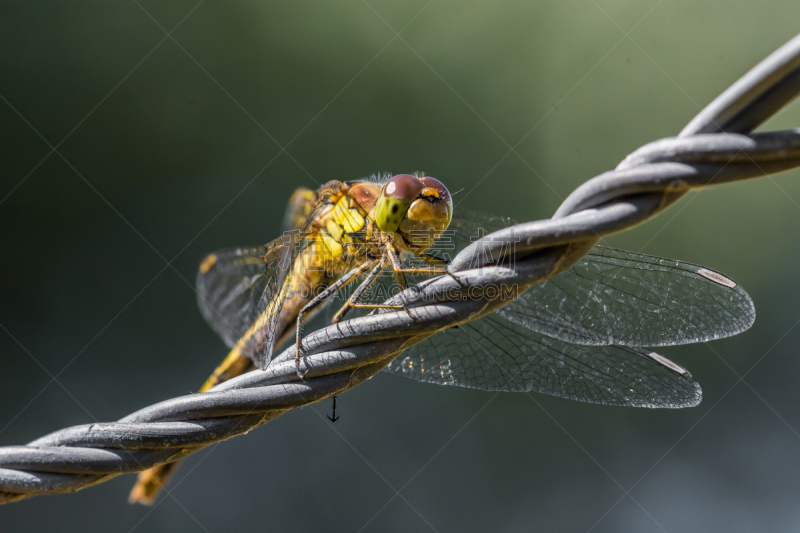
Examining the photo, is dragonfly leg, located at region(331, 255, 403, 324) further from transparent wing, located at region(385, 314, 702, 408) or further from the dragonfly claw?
the dragonfly claw

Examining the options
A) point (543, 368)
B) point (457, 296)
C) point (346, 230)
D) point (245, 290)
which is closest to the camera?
point (457, 296)

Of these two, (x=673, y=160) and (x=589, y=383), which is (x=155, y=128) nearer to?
(x=589, y=383)

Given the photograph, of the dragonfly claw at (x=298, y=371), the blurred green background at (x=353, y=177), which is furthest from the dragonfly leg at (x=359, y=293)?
the blurred green background at (x=353, y=177)

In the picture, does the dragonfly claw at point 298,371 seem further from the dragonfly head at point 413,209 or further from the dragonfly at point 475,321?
Answer: the dragonfly head at point 413,209

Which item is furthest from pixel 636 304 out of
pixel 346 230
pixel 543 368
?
pixel 346 230

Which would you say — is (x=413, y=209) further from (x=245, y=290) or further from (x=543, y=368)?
(x=245, y=290)

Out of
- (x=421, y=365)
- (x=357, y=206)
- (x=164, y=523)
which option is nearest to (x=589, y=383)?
(x=421, y=365)
